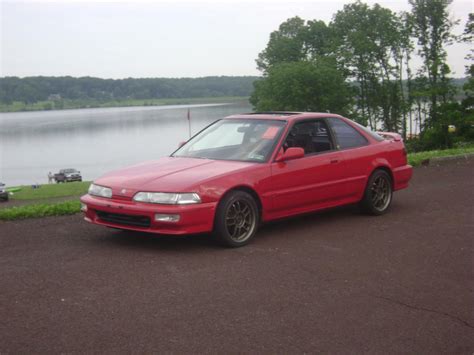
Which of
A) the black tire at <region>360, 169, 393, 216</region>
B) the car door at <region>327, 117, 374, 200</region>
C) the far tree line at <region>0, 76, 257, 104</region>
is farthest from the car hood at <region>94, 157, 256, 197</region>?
the far tree line at <region>0, 76, 257, 104</region>

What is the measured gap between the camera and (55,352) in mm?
3906

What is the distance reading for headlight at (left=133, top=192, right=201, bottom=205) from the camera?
21.0ft

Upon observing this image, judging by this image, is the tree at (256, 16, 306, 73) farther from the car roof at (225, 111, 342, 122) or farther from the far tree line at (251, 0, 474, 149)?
the car roof at (225, 111, 342, 122)

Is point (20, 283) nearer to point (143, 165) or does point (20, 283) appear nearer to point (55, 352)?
point (55, 352)

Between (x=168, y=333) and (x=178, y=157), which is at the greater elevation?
(x=178, y=157)

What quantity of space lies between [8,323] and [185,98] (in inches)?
6922

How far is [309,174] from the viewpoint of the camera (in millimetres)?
7613

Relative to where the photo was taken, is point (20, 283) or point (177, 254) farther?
point (177, 254)

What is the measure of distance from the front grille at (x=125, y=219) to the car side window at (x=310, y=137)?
199 centimetres

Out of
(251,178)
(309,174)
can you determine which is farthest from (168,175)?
(309,174)

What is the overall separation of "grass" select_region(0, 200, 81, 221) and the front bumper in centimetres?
219

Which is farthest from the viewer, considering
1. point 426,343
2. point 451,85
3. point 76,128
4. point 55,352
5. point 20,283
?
point 76,128

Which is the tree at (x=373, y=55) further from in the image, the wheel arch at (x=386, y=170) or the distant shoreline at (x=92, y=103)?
the distant shoreline at (x=92, y=103)

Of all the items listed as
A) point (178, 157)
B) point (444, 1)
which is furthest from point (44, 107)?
point (178, 157)
